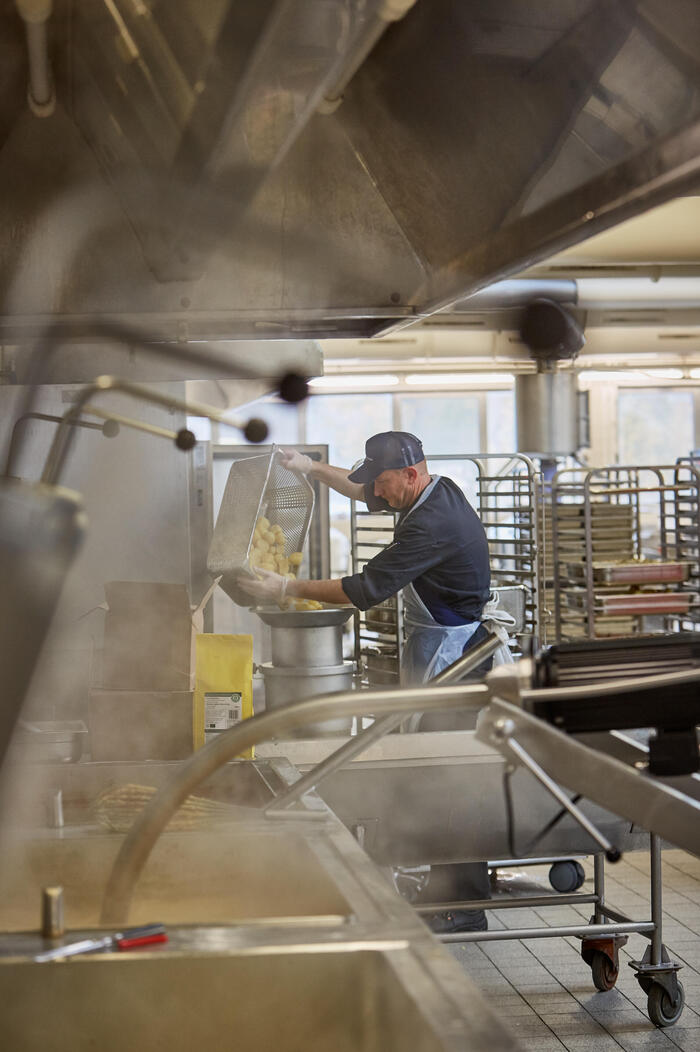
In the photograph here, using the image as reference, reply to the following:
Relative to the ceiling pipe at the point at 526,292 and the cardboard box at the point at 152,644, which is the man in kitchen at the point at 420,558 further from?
the ceiling pipe at the point at 526,292

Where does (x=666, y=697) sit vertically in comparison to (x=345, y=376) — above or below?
below

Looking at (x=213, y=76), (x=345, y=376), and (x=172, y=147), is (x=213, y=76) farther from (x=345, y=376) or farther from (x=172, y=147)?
(x=345, y=376)

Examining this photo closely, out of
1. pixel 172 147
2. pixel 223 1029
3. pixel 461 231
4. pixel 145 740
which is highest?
pixel 172 147

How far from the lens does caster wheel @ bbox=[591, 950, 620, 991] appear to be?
10.6ft

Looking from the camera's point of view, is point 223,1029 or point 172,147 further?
point 172,147

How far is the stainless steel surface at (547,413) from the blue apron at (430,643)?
360 centimetres

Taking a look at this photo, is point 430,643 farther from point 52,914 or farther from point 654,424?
point 654,424

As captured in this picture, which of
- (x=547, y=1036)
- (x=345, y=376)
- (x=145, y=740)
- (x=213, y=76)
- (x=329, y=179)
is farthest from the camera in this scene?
(x=345, y=376)

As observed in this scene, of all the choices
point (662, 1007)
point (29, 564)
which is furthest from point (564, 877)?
point (29, 564)

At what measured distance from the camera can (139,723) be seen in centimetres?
227

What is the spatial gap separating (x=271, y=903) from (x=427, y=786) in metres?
0.90

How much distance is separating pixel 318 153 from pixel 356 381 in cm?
737

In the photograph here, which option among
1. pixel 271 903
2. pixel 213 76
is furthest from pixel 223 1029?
pixel 213 76

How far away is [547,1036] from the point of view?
293 cm
